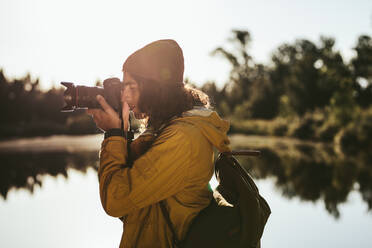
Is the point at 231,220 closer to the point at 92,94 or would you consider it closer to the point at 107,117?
the point at 107,117

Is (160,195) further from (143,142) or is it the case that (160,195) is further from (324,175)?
(324,175)

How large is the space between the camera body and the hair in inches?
5.3

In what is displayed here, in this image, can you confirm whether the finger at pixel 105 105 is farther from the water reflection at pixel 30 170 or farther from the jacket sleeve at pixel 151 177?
the water reflection at pixel 30 170

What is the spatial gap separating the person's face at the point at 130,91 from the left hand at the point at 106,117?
0.29ft

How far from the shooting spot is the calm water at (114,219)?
16.5ft

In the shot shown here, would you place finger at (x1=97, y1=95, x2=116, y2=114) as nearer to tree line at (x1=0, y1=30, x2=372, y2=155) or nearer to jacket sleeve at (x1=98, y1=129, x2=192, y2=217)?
jacket sleeve at (x1=98, y1=129, x2=192, y2=217)

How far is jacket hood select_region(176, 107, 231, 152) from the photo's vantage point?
70.6 inches

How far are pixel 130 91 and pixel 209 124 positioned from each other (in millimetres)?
415

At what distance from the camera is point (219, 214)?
1.82m

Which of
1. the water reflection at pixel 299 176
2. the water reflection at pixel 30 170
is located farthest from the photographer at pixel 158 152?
the water reflection at pixel 30 170

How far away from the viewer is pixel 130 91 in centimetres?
196

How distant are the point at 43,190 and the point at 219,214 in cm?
700

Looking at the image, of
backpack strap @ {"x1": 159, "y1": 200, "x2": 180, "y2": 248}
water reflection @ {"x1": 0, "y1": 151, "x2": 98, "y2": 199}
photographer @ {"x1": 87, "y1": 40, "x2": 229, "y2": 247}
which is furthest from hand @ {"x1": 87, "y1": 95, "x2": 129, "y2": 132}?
water reflection @ {"x1": 0, "y1": 151, "x2": 98, "y2": 199}

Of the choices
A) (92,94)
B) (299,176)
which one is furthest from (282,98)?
(92,94)
